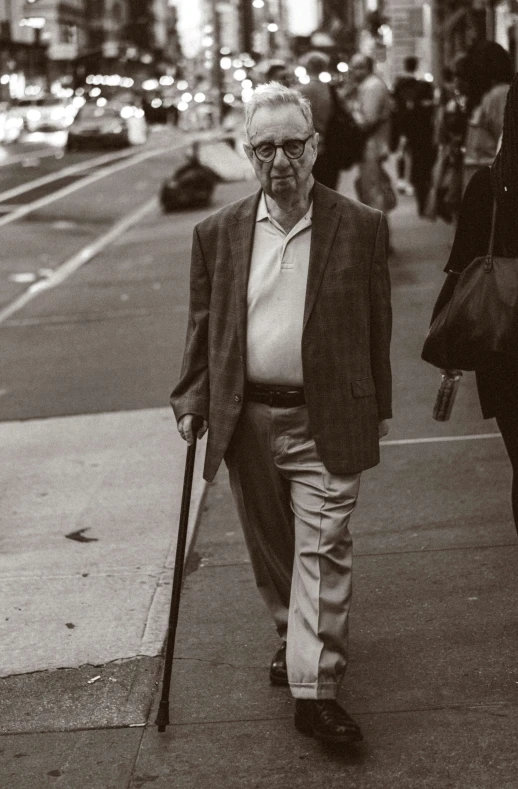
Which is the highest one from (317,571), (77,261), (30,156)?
(317,571)

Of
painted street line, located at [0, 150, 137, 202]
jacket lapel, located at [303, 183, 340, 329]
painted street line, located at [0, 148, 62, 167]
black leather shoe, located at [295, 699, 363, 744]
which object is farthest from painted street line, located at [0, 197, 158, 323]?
painted street line, located at [0, 148, 62, 167]

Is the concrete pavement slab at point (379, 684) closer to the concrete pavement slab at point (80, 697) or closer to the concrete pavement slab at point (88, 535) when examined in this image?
the concrete pavement slab at point (80, 697)

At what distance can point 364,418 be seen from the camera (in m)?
4.15

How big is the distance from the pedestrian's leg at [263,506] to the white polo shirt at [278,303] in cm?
15

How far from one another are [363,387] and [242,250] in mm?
549

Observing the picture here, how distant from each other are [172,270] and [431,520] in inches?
392

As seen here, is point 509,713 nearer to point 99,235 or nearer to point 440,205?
point 440,205

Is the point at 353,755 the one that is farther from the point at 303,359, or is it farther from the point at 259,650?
the point at 303,359

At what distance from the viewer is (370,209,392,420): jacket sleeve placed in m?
4.14

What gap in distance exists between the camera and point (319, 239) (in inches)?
161

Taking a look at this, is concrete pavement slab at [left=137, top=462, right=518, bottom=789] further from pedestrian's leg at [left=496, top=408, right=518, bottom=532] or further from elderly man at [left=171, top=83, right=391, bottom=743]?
pedestrian's leg at [left=496, top=408, right=518, bottom=532]

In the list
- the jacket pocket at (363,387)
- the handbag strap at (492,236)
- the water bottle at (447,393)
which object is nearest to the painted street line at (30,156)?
the water bottle at (447,393)

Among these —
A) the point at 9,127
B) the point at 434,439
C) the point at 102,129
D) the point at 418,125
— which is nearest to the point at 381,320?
the point at 434,439

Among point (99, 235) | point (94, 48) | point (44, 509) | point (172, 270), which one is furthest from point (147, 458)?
point (94, 48)
